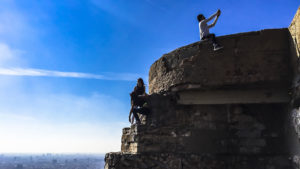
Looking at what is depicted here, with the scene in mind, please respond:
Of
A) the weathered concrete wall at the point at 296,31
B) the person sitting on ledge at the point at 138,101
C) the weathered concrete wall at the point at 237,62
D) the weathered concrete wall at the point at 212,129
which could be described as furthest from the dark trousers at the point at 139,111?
the weathered concrete wall at the point at 296,31

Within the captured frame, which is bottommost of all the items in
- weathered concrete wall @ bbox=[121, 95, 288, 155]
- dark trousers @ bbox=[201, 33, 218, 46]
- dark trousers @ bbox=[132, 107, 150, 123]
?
weathered concrete wall @ bbox=[121, 95, 288, 155]

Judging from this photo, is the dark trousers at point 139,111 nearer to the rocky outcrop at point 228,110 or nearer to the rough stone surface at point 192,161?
the rocky outcrop at point 228,110

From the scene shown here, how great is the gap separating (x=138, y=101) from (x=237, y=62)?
2.25m

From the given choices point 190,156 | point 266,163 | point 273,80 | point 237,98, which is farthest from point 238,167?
point 273,80

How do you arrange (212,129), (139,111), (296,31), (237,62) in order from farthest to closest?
(139,111)
(212,129)
(237,62)
(296,31)

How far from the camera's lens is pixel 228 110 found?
15.2ft

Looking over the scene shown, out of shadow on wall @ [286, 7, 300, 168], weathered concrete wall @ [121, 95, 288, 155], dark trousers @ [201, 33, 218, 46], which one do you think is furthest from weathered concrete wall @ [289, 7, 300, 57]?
dark trousers @ [201, 33, 218, 46]

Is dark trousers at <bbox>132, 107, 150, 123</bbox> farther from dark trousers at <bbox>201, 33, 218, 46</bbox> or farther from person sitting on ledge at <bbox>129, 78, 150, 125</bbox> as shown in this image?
dark trousers at <bbox>201, 33, 218, 46</bbox>

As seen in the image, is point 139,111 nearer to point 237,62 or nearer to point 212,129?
point 212,129

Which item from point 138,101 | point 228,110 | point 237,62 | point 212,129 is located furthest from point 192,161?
point 237,62

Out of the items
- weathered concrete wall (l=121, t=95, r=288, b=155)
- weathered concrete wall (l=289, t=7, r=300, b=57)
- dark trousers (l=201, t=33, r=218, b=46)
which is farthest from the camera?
dark trousers (l=201, t=33, r=218, b=46)

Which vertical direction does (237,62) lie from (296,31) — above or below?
below

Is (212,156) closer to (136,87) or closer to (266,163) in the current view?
(266,163)

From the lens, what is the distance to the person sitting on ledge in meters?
5.23
